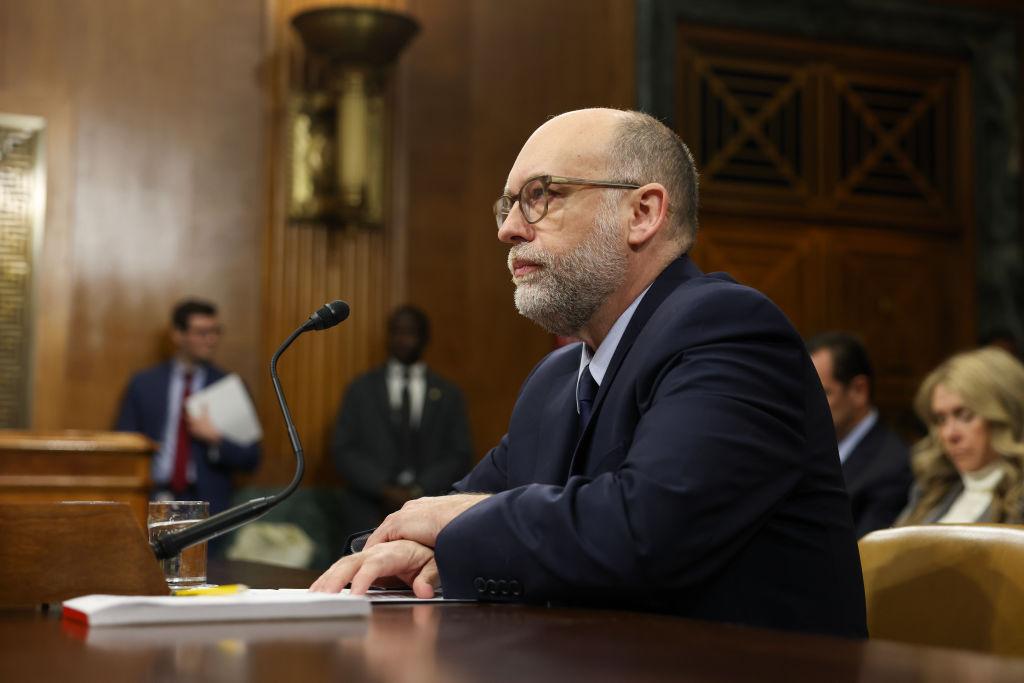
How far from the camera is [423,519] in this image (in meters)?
1.98

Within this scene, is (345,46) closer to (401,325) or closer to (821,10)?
(401,325)

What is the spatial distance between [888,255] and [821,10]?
148 cm

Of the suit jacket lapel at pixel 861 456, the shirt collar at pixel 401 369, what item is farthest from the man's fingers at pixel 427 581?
the shirt collar at pixel 401 369

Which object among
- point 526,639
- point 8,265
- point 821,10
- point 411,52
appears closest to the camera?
point 526,639

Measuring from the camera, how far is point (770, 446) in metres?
1.82

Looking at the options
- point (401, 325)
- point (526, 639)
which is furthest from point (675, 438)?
point (401, 325)

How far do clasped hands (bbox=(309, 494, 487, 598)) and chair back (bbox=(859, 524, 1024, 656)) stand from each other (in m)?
0.64

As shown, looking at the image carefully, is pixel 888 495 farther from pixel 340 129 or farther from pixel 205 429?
pixel 340 129

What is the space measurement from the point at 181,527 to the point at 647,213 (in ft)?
3.06

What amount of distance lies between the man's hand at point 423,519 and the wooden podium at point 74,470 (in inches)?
92.5

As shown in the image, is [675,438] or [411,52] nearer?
[675,438]

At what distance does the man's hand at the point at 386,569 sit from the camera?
6.14ft

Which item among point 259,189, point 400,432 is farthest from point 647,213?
point 259,189

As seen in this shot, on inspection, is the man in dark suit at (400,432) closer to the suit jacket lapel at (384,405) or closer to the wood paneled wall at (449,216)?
the suit jacket lapel at (384,405)
